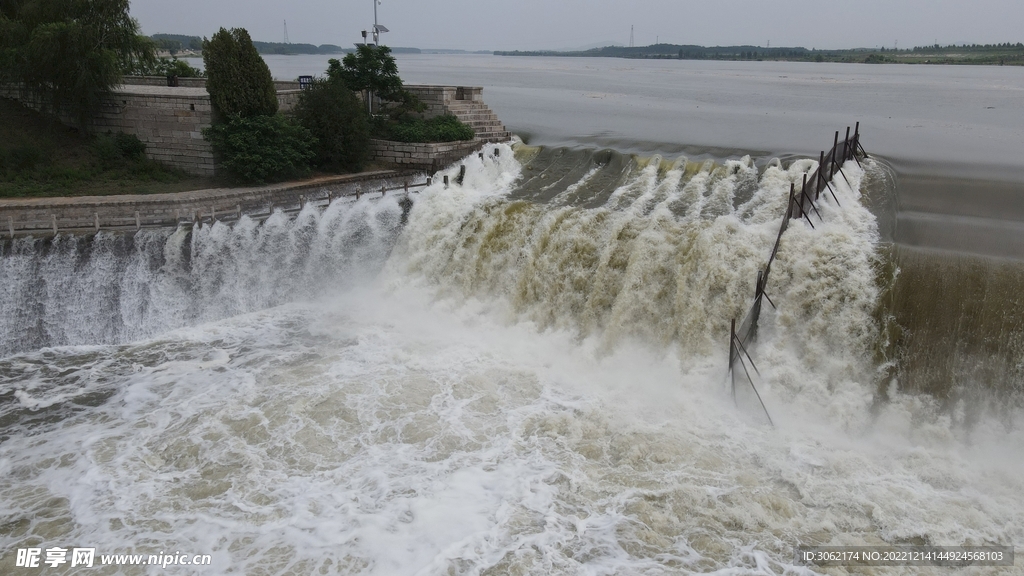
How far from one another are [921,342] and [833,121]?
19.7 m

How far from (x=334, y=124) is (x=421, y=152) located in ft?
8.77

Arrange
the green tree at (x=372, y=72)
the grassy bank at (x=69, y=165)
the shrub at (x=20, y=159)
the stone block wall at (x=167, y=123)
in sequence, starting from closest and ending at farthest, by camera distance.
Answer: the grassy bank at (x=69, y=165) → the shrub at (x=20, y=159) → the stone block wall at (x=167, y=123) → the green tree at (x=372, y=72)

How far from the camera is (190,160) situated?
64.5ft

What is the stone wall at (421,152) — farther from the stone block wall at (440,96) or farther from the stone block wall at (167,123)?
the stone block wall at (167,123)

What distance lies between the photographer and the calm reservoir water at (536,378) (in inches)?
327

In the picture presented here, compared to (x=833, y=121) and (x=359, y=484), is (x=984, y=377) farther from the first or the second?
(x=833, y=121)

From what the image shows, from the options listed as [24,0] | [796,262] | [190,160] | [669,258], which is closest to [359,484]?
[669,258]

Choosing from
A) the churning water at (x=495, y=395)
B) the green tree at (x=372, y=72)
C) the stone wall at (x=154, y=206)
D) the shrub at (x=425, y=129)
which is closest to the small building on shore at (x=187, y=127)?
the shrub at (x=425, y=129)

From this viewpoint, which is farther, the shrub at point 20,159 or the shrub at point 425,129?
the shrub at point 425,129

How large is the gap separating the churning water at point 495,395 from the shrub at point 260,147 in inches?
119

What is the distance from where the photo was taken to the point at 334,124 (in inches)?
782

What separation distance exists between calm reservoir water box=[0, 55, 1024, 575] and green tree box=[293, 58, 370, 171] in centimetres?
389

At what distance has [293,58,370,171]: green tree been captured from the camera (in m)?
19.9

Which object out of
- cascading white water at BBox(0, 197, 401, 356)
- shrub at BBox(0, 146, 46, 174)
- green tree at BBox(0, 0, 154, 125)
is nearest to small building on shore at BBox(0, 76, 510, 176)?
green tree at BBox(0, 0, 154, 125)
